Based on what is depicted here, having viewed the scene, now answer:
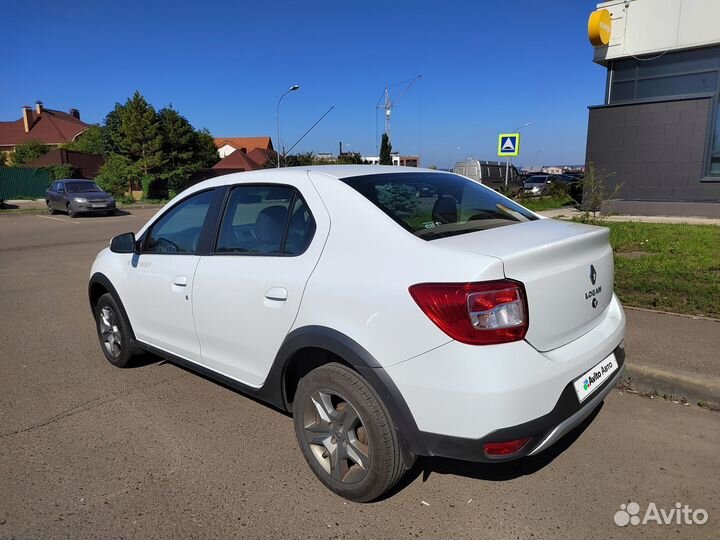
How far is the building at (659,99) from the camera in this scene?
13055 mm

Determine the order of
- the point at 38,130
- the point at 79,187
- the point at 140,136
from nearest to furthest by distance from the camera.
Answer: the point at 79,187
the point at 140,136
the point at 38,130

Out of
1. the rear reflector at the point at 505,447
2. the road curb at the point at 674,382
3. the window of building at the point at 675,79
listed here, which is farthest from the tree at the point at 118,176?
the rear reflector at the point at 505,447

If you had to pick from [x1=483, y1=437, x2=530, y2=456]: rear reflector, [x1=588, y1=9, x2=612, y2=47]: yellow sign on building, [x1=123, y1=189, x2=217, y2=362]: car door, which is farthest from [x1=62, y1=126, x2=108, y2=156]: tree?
[x1=483, y1=437, x2=530, y2=456]: rear reflector

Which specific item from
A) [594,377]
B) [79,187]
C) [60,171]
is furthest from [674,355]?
[60,171]

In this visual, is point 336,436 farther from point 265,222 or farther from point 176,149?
point 176,149

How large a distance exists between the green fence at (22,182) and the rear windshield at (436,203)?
3729cm

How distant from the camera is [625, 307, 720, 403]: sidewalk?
12.1 feet

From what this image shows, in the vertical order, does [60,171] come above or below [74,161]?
below

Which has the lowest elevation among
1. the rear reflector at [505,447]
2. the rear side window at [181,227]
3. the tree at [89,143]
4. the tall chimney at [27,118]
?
the rear reflector at [505,447]

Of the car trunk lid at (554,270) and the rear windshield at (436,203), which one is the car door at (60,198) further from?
the car trunk lid at (554,270)

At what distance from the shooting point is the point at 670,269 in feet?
21.9

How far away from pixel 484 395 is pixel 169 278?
7.86 feet

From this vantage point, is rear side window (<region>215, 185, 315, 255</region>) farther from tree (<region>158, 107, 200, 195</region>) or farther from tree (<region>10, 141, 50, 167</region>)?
tree (<region>10, 141, 50, 167</region>)

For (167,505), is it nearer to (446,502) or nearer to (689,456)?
(446,502)
